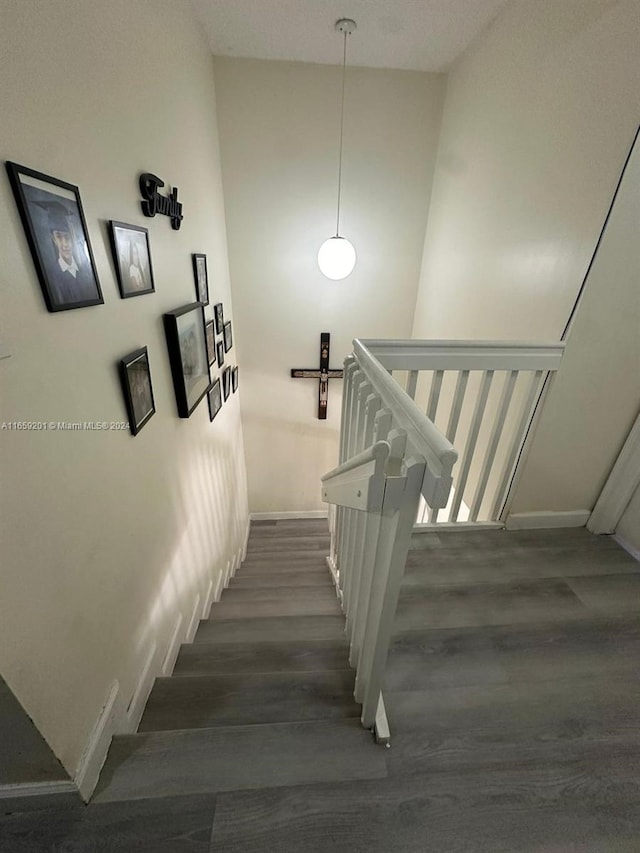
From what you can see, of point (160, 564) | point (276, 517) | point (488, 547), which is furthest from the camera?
point (276, 517)

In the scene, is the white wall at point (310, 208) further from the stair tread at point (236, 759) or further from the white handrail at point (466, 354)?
the stair tread at point (236, 759)

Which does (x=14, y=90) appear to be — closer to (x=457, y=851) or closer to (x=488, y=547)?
(x=457, y=851)

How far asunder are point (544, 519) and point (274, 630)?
1.52 metres

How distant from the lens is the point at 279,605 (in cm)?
200

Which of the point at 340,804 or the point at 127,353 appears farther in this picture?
the point at 127,353

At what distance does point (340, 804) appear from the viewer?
875mm

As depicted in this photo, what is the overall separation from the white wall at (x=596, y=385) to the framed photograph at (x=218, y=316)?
211cm

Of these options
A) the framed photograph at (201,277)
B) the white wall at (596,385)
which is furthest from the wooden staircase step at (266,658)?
the framed photograph at (201,277)

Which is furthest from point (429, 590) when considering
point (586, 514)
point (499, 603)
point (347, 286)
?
point (347, 286)

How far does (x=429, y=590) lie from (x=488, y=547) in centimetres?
45

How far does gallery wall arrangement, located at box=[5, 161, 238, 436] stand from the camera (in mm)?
729

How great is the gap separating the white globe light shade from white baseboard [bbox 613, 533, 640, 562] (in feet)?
7.61

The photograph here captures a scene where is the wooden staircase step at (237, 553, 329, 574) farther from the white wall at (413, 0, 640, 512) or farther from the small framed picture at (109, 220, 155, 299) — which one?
the small framed picture at (109, 220, 155, 299)

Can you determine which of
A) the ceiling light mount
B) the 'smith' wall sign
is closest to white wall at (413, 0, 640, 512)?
the ceiling light mount
